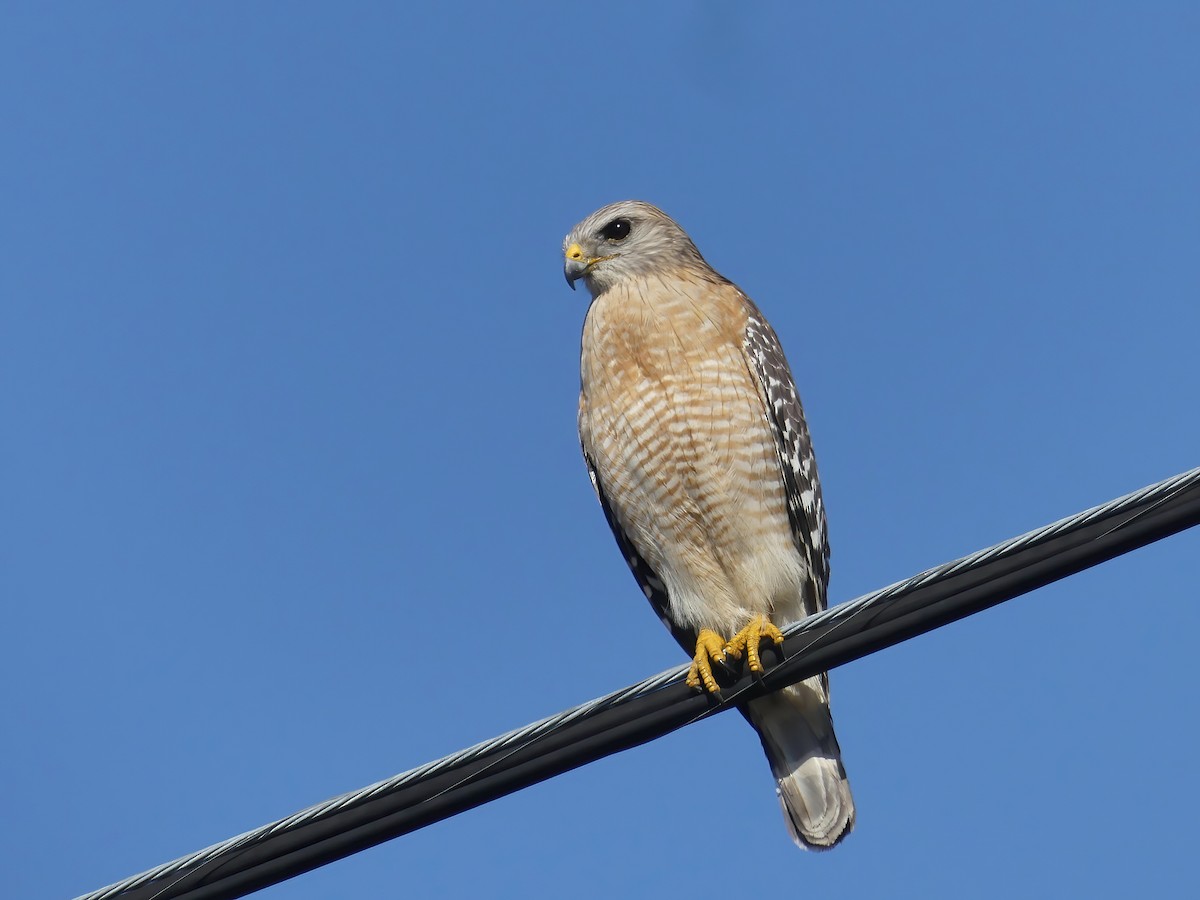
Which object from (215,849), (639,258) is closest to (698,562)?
(639,258)

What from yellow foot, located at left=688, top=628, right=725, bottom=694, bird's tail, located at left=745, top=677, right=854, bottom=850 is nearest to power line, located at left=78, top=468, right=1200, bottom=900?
yellow foot, located at left=688, top=628, right=725, bottom=694

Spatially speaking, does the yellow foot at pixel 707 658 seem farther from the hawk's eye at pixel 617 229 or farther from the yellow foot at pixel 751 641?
the hawk's eye at pixel 617 229

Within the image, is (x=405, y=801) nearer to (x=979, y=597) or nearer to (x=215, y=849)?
(x=215, y=849)

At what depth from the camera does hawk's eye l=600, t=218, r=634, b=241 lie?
7.70 metres

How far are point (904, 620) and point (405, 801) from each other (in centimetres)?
150

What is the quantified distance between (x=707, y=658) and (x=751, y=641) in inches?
8.3

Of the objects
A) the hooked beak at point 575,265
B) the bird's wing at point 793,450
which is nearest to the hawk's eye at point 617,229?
the hooked beak at point 575,265

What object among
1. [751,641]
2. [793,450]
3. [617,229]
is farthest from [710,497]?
[617,229]

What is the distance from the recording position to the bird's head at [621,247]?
7.47 meters

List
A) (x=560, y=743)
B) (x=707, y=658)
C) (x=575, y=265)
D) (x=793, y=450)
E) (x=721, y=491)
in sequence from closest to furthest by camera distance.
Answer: (x=560, y=743) → (x=707, y=658) → (x=721, y=491) → (x=793, y=450) → (x=575, y=265)

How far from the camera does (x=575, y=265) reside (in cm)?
760

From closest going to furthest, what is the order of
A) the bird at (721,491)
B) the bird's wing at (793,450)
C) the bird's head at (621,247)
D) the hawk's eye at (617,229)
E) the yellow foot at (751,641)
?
the yellow foot at (751,641), the bird at (721,491), the bird's wing at (793,450), the bird's head at (621,247), the hawk's eye at (617,229)

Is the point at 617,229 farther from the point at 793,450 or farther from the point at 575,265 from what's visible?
the point at 793,450

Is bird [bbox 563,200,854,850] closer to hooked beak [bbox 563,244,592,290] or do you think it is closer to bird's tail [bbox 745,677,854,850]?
bird's tail [bbox 745,677,854,850]
